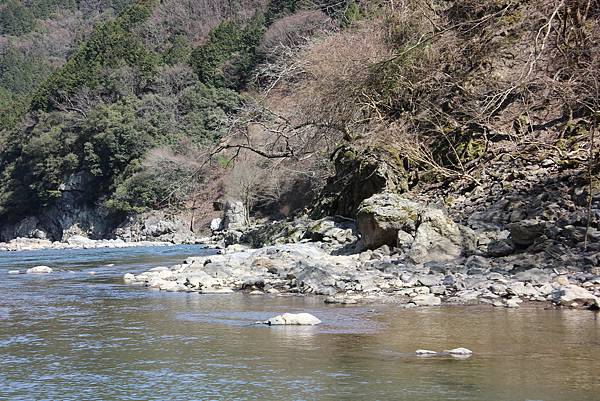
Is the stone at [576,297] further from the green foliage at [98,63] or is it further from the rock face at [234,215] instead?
the green foliage at [98,63]

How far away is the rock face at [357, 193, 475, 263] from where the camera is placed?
13.1 meters

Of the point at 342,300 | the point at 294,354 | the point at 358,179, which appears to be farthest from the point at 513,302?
the point at 358,179

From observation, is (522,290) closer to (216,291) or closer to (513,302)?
(513,302)

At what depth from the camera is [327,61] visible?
20641 mm

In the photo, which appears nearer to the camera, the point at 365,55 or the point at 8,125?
the point at 365,55

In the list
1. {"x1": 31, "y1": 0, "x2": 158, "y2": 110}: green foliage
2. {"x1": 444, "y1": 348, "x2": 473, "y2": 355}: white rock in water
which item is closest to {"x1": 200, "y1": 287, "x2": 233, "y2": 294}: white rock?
{"x1": 444, "y1": 348, "x2": 473, "y2": 355}: white rock in water

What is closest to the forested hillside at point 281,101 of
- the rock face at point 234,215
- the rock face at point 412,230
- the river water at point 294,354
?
the rock face at point 234,215

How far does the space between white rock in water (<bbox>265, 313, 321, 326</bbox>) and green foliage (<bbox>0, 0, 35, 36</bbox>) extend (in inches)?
4375

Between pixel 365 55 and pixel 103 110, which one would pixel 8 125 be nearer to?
pixel 103 110

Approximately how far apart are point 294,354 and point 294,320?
1645 mm

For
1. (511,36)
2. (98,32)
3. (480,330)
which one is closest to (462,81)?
(511,36)

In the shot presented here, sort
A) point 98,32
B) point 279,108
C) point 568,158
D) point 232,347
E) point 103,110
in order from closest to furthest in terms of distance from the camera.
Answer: point 232,347 → point 568,158 → point 279,108 → point 103,110 → point 98,32

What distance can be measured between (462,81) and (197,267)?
828 cm

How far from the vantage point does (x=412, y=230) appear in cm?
1421
